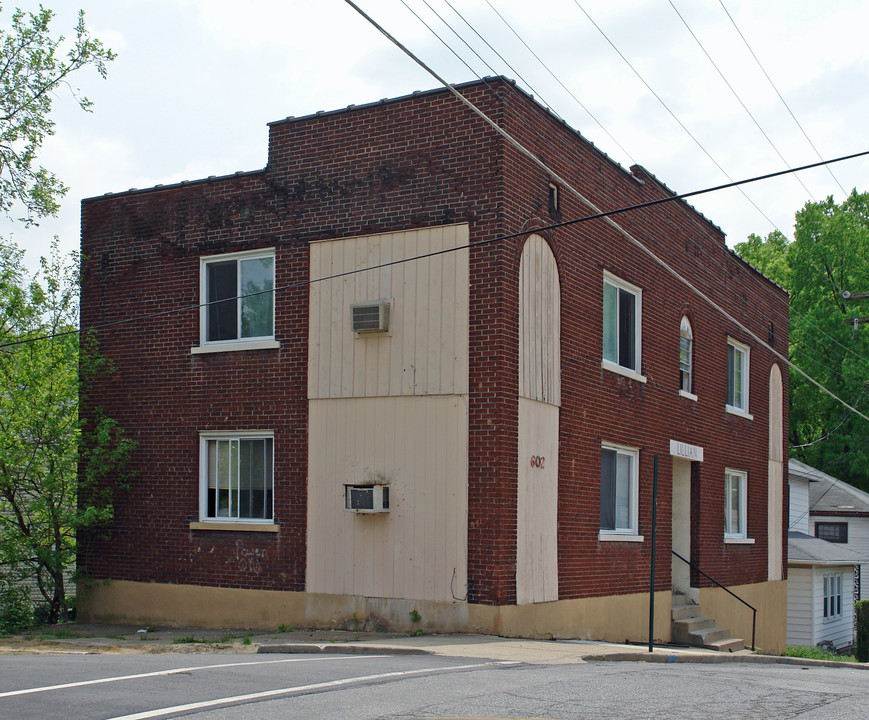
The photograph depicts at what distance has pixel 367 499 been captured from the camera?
1465 centimetres

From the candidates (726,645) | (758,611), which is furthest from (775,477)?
(726,645)

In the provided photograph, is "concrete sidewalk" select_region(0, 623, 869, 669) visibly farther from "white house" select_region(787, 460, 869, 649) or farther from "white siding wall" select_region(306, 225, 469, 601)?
"white house" select_region(787, 460, 869, 649)

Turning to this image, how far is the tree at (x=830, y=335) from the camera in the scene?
43406mm

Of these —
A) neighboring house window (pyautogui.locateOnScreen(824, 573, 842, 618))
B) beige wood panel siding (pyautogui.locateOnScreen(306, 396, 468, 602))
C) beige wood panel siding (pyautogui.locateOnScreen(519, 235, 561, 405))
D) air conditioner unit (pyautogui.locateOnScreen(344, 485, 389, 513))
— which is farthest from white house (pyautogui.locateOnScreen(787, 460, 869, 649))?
air conditioner unit (pyautogui.locateOnScreen(344, 485, 389, 513))

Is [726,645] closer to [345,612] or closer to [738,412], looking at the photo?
[738,412]

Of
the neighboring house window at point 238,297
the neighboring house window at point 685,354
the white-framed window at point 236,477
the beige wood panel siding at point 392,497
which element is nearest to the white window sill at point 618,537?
the beige wood panel siding at point 392,497

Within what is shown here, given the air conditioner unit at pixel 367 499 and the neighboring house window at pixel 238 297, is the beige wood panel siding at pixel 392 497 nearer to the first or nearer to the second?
the air conditioner unit at pixel 367 499

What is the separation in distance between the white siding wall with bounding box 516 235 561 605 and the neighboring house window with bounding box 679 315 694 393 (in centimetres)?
549

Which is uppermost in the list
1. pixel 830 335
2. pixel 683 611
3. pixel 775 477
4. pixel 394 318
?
pixel 830 335

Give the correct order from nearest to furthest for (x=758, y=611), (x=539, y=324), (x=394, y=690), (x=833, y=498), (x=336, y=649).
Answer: (x=394, y=690)
(x=336, y=649)
(x=539, y=324)
(x=758, y=611)
(x=833, y=498)

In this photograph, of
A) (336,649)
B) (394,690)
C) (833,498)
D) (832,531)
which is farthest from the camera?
A: (832,531)

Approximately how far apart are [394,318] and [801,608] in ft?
69.5

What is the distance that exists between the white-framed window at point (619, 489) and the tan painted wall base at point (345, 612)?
45.1 inches

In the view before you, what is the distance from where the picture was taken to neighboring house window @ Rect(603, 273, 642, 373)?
17.7 metres
